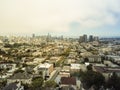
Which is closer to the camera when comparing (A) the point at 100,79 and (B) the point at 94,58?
(A) the point at 100,79

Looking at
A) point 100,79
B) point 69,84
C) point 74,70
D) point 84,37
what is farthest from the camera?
point 84,37

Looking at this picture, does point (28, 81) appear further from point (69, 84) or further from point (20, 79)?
point (69, 84)

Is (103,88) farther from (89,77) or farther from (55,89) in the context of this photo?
(55,89)

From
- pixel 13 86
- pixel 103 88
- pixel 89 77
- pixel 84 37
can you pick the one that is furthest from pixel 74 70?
pixel 84 37

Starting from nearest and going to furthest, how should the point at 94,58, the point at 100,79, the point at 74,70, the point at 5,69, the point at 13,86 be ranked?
the point at 13,86 → the point at 100,79 → the point at 74,70 → the point at 5,69 → the point at 94,58

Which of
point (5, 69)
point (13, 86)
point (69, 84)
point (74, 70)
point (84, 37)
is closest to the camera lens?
point (13, 86)

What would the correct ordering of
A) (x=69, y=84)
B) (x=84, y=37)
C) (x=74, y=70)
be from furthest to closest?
(x=84, y=37) → (x=74, y=70) → (x=69, y=84)

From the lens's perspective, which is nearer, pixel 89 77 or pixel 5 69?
pixel 89 77

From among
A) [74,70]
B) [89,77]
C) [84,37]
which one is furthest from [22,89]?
[84,37]
